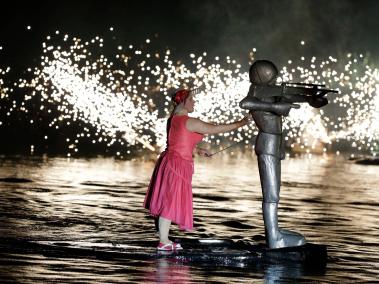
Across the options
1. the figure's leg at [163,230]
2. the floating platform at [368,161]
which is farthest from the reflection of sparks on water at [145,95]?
the figure's leg at [163,230]

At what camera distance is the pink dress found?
13.6m

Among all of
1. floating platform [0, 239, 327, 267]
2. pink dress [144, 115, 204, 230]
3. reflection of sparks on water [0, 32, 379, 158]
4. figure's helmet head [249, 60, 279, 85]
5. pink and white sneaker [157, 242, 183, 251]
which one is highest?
reflection of sparks on water [0, 32, 379, 158]

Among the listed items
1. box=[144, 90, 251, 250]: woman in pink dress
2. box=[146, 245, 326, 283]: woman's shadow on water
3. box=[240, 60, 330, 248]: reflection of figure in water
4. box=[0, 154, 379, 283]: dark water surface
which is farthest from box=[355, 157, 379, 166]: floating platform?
box=[146, 245, 326, 283]: woman's shadow on water

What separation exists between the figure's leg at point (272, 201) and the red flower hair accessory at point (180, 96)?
3.61ft

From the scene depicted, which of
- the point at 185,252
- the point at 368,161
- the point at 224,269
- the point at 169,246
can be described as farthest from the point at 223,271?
the point at 368,161

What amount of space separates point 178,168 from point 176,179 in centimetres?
13

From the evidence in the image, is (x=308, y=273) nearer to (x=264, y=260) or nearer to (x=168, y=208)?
(x=264, y=260)

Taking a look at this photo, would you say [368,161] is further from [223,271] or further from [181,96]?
[223,271]

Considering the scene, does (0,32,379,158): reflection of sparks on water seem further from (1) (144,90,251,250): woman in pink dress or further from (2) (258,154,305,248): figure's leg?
(2) (258,154,305,248): figure's leg

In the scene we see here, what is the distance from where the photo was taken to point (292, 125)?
242 ft

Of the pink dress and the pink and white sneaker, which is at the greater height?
the pink dress

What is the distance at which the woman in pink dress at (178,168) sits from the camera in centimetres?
1355

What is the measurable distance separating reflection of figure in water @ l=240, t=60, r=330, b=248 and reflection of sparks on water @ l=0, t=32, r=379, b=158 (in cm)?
2793

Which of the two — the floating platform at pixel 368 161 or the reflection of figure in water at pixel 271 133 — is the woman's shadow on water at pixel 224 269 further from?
the floating platform at pixel 368 161
